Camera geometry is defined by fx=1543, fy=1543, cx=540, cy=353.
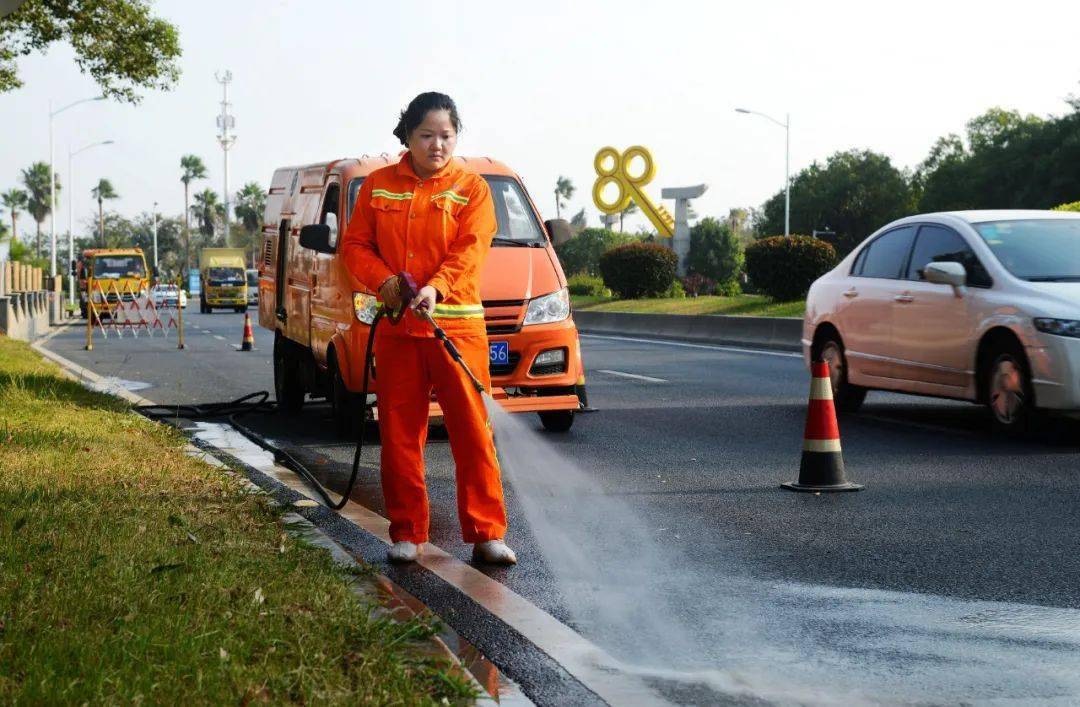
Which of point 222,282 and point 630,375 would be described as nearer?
point 630,375

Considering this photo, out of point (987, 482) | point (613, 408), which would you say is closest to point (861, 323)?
point (613, 408)

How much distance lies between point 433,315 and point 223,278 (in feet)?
177

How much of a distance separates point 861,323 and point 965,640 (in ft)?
26.1

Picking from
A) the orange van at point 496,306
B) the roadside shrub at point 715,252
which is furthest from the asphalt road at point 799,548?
the roadside shrub at point 715,252

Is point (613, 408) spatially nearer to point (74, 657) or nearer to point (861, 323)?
point (861, 323)

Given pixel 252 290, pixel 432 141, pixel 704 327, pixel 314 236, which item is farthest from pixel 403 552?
pixel 252 290

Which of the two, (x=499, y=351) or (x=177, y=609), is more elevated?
(x=499, y=351)

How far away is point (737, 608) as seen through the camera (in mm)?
5660

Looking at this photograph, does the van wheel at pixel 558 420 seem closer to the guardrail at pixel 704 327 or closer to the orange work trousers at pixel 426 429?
the orange work trousers at pixel 426 429

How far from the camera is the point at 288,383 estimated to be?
1414 centimetres

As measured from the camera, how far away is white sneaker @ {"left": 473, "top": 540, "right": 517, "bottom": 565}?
254 inches

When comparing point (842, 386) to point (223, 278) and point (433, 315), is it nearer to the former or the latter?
point (433, 315)

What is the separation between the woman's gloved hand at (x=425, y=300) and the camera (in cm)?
609

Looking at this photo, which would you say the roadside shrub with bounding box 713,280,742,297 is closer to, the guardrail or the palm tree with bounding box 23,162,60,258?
the guardrail
